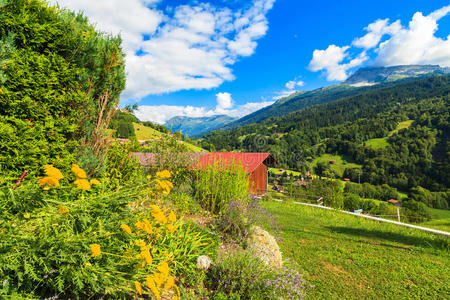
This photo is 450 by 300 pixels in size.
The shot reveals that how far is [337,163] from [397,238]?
10540 centimetres

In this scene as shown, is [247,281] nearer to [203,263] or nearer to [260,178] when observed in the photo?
[203,263]

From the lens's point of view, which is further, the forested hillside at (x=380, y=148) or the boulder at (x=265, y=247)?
the forested hillside at (x=380, y=148)

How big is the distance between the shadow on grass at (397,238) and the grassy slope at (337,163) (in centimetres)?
9564

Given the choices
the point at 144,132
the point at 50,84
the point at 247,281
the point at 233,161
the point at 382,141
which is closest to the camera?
the point at 247,281

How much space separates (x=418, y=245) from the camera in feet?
20.2

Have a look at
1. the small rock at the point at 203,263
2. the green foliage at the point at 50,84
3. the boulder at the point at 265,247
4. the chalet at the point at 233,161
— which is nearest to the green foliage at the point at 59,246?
the small rock at the point at 203,263

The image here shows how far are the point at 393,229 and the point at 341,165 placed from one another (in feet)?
339

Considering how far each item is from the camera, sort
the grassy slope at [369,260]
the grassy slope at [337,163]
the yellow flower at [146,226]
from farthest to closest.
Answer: the grassy slope at [337,163], the grassy slope at [369,260], the yellow flower at [146,226]

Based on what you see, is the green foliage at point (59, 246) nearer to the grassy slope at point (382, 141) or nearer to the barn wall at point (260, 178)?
the barn wall at point (260, 178)

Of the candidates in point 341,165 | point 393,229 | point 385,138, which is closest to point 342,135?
point 385,138

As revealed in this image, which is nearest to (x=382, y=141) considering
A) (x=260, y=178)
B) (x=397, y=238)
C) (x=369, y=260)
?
(x=260, y=178)

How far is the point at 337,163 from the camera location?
99.2m

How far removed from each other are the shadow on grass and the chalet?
381 cm

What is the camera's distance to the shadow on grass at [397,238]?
6.08 metres
